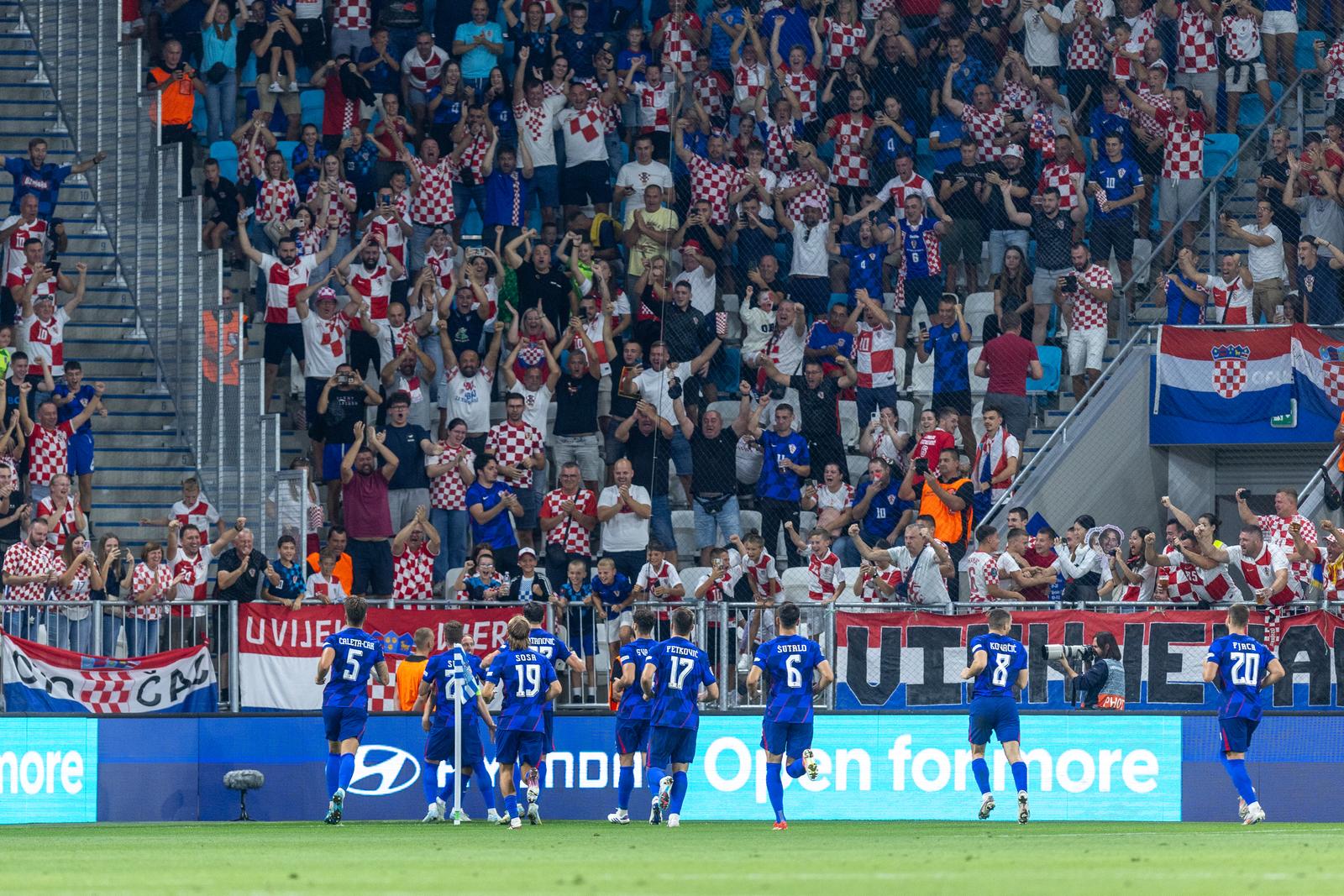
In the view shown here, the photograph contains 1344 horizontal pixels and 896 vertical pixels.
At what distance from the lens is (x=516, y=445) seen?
2300 cm

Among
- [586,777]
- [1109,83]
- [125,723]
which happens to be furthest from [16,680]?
[1109,83]

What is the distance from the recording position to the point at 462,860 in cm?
1362

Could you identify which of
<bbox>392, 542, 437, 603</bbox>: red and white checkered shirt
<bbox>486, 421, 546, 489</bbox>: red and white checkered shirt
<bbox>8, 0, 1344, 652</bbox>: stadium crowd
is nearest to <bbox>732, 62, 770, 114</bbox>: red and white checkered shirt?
<bbox>8, 0, 1344, 652</bbox>: stadium crowd

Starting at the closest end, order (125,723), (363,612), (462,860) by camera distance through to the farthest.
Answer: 1. (462,860)
2. (363,612)
3. (125,723)

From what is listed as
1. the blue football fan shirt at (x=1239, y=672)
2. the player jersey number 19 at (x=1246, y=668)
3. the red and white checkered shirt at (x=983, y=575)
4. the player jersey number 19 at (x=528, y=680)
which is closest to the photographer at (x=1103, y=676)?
the red and white checkered shirt at (x=983, y=575)

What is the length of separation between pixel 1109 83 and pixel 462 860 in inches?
573

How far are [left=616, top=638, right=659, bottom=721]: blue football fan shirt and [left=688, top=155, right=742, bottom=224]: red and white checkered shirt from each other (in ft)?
23.8

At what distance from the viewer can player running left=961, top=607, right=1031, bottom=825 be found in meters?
18.2

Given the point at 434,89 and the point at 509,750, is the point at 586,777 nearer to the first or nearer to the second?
the point at 509,750

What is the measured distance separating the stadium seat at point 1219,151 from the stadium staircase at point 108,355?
37.9 feet

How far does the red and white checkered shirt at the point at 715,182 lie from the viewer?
25172 millimetres

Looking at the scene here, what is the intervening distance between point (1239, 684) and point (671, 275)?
8933mm

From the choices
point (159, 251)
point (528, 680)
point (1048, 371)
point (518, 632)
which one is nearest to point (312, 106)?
point (159, 251)

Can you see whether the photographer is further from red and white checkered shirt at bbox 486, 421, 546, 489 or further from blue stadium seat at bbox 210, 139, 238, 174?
blue stadium seat at bbox 210, 139, 238, 174
